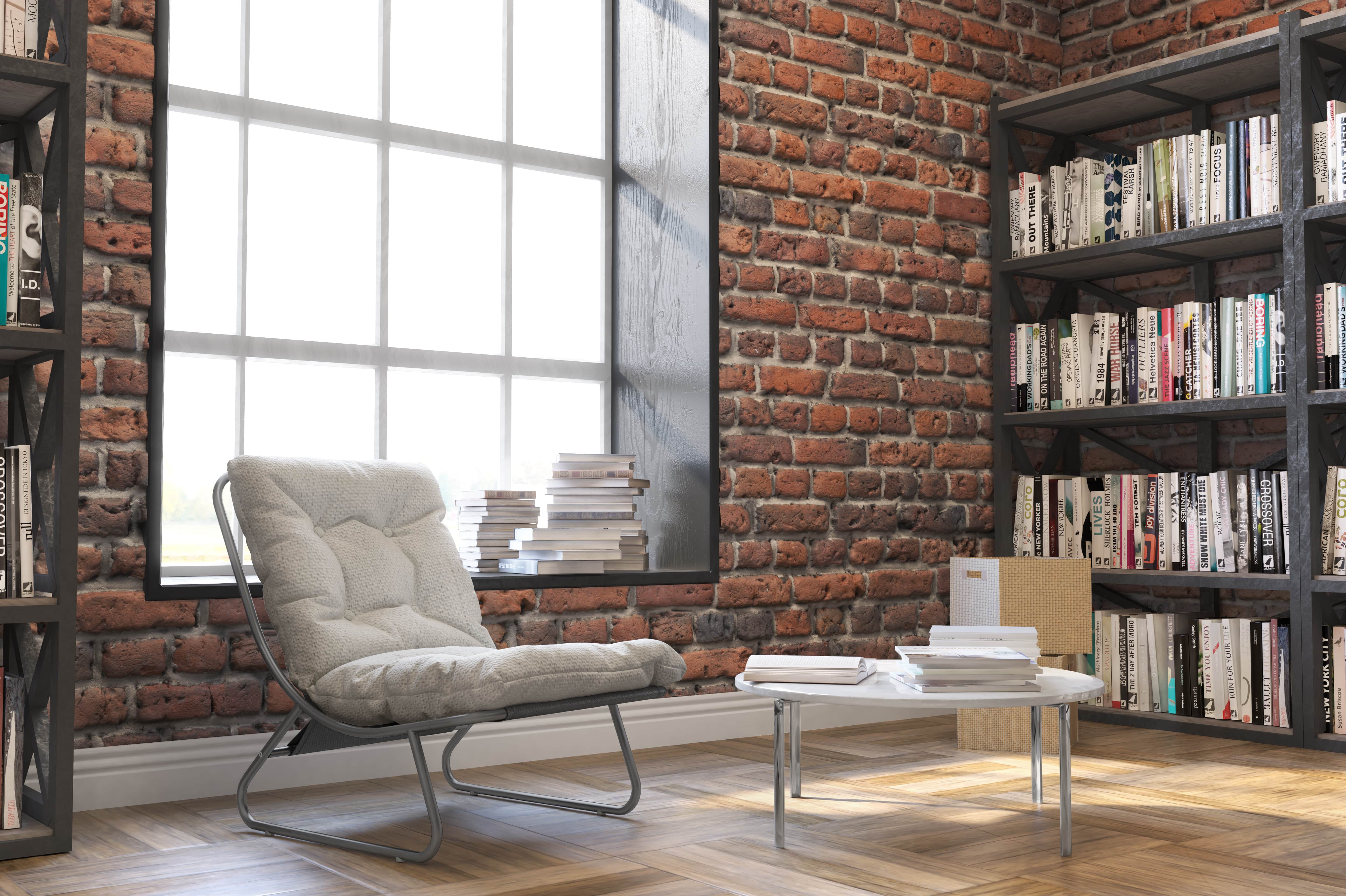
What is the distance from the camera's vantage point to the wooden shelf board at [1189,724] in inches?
142

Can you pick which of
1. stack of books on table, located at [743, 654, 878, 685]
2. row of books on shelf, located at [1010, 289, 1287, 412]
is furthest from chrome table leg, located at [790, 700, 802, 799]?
row of books on shelf, located at [1010, 289, 1287, 412]

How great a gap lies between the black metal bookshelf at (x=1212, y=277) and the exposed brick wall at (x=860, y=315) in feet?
0.26

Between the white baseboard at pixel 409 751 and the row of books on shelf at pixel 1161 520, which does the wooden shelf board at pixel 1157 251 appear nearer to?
the row of books on shelf at pixel 1161 520

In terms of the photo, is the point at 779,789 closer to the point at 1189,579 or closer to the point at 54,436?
the point at 54,436

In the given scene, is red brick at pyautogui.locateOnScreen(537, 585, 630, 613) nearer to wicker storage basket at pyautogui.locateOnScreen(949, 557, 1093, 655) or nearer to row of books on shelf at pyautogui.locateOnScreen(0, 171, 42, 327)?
wicker storage basket at pyautogui.locateOnScreen(949, 557, 1093, 655)

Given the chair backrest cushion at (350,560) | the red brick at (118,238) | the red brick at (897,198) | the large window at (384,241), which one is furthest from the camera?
the red brick at (897,198)

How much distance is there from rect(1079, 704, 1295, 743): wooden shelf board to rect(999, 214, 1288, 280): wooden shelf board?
1.46 m

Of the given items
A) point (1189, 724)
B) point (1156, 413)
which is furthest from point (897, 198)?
point (1189, 724)

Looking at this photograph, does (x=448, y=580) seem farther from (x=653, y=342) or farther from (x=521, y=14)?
(x=521, y=14)

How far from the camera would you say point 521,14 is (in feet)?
12.4

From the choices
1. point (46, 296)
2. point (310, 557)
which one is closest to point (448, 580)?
point (310, 557)

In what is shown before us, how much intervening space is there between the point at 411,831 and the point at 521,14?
244 cm

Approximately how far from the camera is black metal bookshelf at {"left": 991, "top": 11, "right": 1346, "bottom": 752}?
11.6 feet

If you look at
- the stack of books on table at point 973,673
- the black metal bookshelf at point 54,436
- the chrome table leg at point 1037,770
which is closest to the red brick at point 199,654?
the black metal bookshelf at point 54,436
